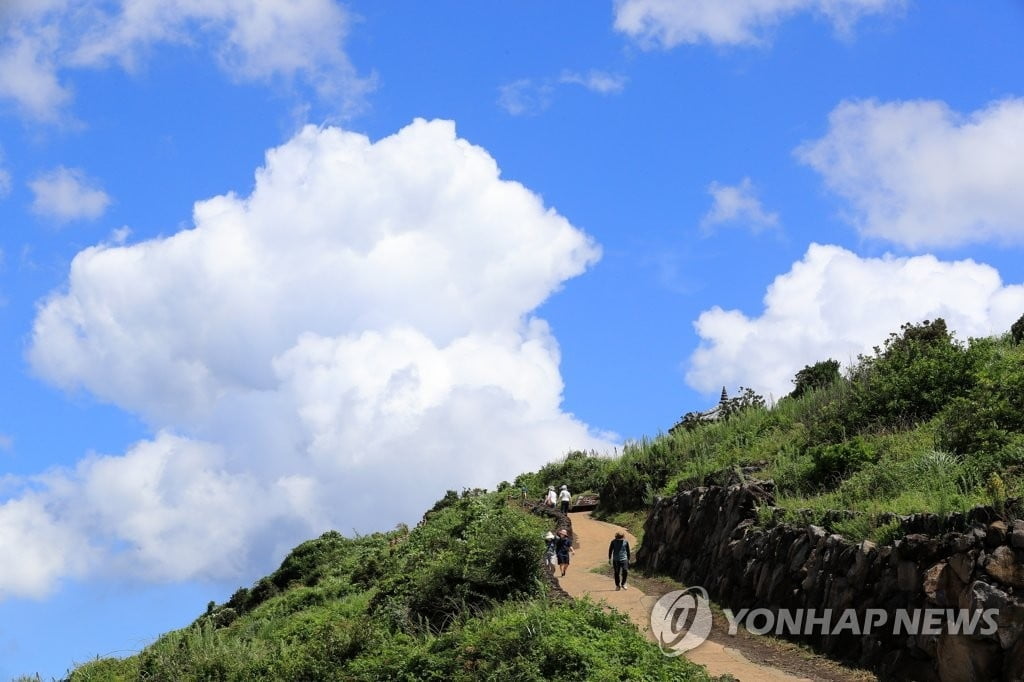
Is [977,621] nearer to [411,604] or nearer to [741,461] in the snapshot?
[411,604]

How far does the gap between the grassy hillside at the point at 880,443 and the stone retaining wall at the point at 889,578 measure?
66 centimetres

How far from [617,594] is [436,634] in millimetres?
4870

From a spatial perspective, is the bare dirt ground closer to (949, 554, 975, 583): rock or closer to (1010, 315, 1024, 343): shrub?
(949, 554, 975, 583): rock

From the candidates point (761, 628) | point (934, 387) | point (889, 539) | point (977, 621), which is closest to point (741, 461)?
point (934, 387)

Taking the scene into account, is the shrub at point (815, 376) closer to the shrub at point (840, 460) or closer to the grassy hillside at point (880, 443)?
the grassy hillside at point (880, 443)

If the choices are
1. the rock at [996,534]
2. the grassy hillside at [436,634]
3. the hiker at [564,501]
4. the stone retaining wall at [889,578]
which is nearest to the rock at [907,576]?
the stone retaining wall at [889,578]

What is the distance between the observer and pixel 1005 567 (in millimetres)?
13727

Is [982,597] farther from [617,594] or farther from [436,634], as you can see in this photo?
[436,634]

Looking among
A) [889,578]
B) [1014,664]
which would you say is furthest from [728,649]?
[1014,664]

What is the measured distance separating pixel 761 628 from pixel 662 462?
17.9 meters

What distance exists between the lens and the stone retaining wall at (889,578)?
1360cm

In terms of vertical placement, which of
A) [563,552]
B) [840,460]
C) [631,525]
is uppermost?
[631,525]

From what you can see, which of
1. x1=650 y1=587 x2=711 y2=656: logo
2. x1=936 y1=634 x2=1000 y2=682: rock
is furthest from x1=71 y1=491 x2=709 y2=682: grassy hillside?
x1=936 y1=634 x2=1000 y2=682: rock

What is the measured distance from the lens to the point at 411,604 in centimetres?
2166
